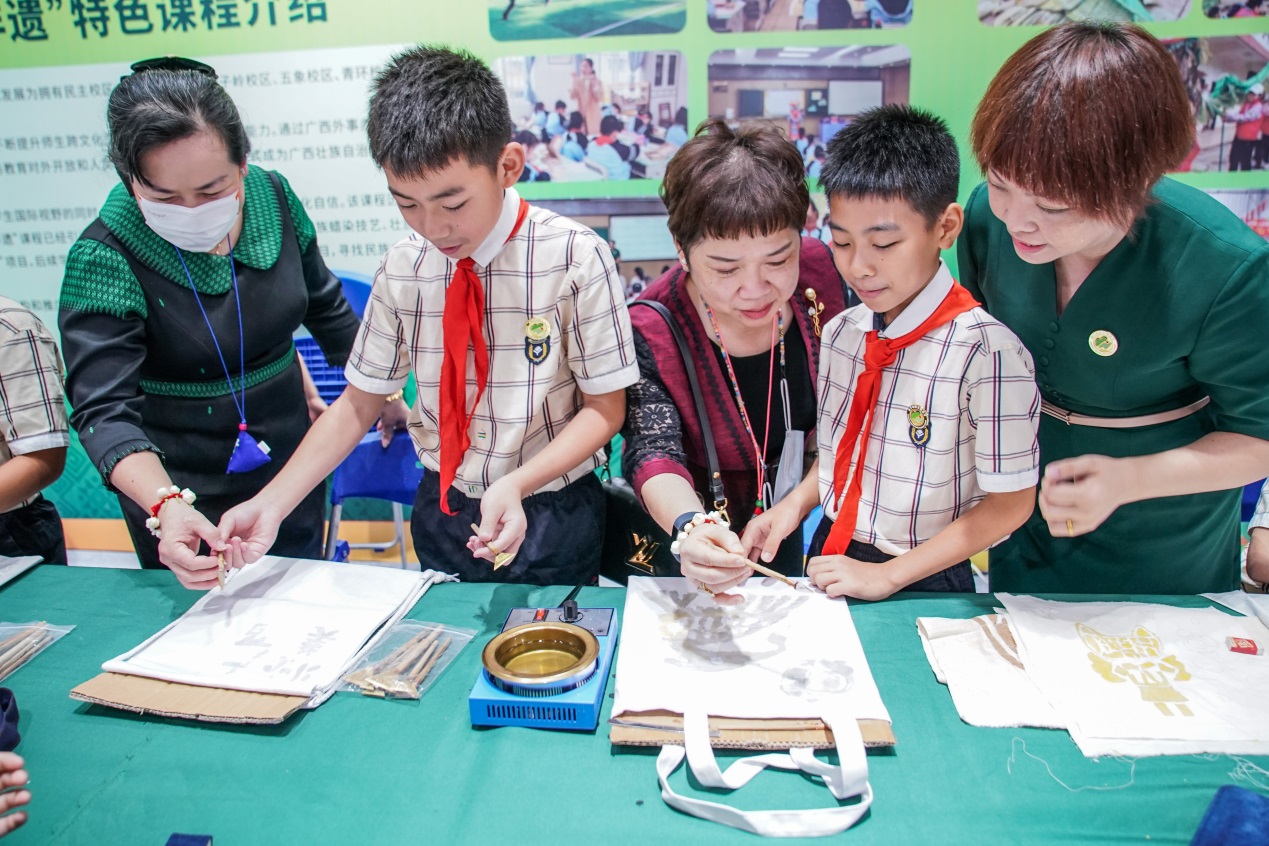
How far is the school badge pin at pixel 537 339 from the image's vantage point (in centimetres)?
155

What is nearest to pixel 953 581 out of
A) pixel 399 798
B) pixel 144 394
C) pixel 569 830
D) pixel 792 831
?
pixel 792 831

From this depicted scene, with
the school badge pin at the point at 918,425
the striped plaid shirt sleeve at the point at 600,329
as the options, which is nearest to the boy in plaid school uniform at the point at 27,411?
the striped plaid shirt sleeve at the point at 600,329

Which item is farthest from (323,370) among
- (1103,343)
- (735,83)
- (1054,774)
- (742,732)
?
(1054,774)

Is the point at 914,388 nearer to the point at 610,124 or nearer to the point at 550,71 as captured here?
the point at 610,124

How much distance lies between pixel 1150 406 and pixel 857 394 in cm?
52

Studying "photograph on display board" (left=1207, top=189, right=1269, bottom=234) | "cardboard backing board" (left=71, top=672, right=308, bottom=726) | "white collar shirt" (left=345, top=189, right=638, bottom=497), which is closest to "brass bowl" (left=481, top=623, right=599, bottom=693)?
"cardboard backing board" (left=71, top=672, right=308, bottom=726)

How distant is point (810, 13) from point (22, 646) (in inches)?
107

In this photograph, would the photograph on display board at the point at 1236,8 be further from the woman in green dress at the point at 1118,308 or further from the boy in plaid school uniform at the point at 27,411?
the boy in plaid school uniform at the point at 27,411

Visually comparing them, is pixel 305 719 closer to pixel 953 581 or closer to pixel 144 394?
pixel 144 394

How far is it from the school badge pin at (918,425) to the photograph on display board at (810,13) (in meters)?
1.84

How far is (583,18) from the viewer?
2842 millimetres

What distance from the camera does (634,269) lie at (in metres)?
3.10

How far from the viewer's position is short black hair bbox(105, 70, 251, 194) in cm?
158

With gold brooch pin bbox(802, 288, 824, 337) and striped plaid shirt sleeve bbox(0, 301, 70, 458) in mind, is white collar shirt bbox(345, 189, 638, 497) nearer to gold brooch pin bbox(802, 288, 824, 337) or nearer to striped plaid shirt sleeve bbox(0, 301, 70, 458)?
gold brooch pin bbox(802, 288, 824, 337)
